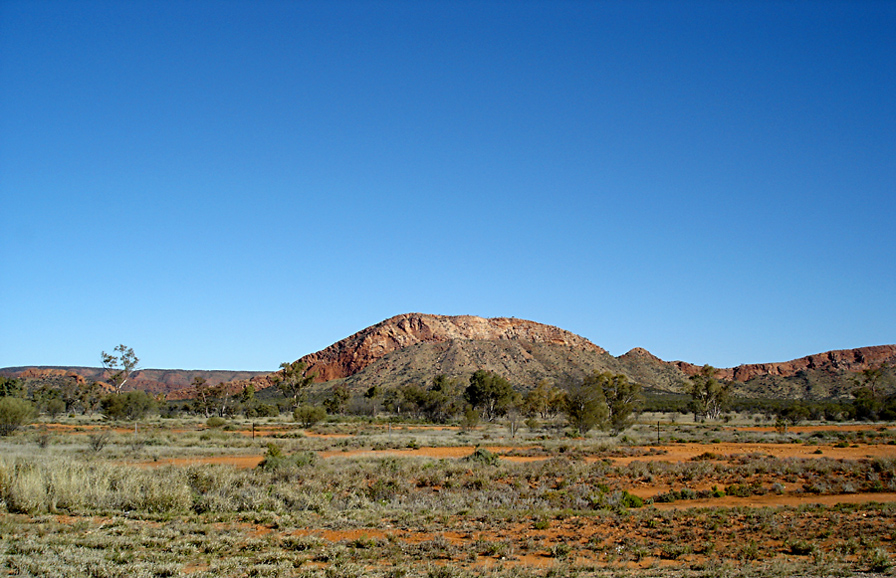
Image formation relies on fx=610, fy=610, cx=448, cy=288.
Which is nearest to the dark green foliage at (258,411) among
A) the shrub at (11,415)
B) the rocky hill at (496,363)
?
the rocky hill at (496,363)

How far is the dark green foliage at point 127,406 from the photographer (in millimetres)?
57312

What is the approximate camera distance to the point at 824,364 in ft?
547

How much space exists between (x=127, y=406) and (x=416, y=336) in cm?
9973

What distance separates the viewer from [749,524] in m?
13.7

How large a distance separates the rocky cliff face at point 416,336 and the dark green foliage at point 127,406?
86.8 metres

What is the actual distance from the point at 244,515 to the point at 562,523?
7291mm

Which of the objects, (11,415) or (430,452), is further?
(11,415)

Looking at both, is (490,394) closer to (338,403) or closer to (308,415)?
(308,415)

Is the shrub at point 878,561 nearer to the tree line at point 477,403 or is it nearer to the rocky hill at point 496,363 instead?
the tree line at point 477,403

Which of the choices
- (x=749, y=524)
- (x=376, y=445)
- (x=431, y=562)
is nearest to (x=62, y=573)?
(x=431, y=562)

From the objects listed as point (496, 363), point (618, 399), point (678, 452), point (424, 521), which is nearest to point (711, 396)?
point (618, 399)

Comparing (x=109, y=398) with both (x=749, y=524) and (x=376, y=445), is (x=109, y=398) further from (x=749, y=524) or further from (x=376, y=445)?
(x=749, y=524)

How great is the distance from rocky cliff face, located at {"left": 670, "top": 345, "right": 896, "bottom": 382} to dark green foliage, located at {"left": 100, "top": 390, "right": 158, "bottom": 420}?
144558 millimetres

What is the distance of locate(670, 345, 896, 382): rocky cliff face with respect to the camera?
519ft
